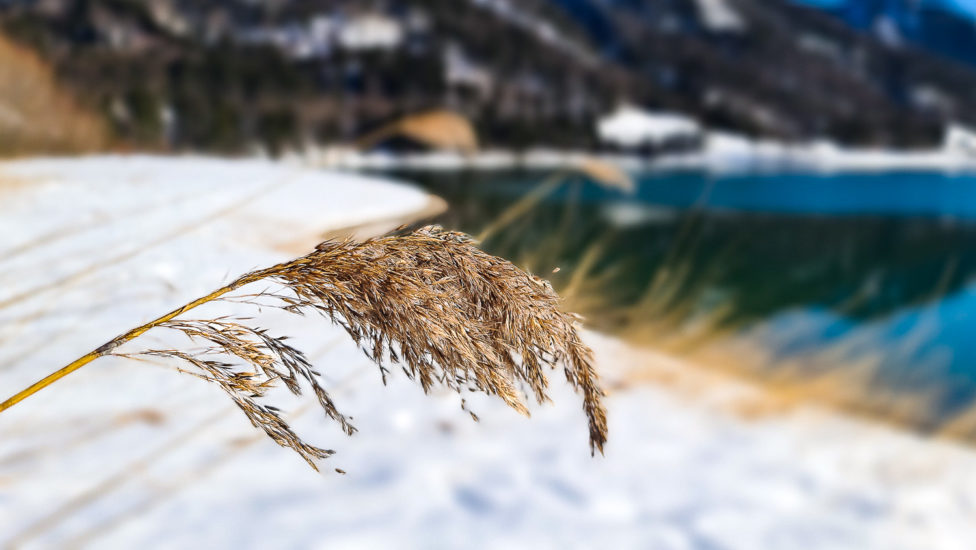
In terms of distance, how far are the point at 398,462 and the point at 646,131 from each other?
85.8 meters

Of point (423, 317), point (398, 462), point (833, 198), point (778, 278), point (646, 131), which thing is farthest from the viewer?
point (646, 131)

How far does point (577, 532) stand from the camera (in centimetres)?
168

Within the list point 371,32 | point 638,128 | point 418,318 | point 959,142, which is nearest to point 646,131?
point 638,128

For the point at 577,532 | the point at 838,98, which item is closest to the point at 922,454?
the point at 577,532

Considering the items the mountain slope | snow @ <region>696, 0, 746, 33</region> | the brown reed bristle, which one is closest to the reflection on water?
the brown reed bristle

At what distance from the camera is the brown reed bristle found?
104cm

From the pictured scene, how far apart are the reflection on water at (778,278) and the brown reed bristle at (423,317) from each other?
222 millimetres

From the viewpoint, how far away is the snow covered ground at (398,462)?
159 centimetres

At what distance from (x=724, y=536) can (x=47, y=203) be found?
143 inches

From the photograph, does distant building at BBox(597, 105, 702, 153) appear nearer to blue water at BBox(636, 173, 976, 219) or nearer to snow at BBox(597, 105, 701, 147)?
snow at BBox(597, 105, 701, 147)

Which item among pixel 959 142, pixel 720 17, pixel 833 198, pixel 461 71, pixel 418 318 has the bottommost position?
pixel 418 318

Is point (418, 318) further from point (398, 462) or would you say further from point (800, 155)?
point (800, 155)

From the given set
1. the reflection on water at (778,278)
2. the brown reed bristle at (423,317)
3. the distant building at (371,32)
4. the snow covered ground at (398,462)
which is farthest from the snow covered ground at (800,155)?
the brown reed bristle at (423,317)

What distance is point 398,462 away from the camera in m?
1.89
